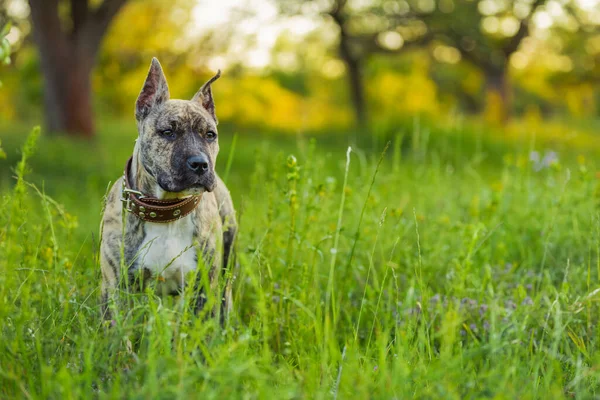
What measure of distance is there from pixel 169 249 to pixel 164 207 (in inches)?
8.3

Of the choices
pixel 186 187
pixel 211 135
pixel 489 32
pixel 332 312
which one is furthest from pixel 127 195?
pixel 489 32

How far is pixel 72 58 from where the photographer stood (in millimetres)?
12086

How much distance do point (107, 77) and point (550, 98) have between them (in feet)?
80.1

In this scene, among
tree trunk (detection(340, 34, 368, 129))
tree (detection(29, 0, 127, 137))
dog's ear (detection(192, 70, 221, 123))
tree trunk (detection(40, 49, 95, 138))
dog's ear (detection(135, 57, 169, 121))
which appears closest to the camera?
dog's ear (detection(135, 57, 169, 121))

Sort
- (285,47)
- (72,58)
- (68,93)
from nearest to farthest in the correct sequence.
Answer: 1. (72,58)
2. (68,93)
3. (285,47)

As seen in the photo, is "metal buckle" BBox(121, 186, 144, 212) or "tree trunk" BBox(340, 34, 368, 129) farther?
"tree trunk" BBox(340, 34, 368, 129)

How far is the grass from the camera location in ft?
7.47

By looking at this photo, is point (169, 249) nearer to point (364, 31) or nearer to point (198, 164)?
point (198, 164)

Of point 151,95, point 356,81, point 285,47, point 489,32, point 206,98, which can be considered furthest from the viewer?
point 285,47

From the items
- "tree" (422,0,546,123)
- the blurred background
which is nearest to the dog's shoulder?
the blurred background

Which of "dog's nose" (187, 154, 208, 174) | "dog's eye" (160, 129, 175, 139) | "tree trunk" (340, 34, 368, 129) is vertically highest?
"dog's eye" (160, 129, 175, 139)

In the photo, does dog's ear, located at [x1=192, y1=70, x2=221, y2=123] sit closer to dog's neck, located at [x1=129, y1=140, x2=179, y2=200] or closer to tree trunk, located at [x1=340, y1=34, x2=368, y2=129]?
dog's neck, located at [x1=129, y1=140, x2=179, y2=200]

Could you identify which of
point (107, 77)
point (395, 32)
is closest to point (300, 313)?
point (395, 32)

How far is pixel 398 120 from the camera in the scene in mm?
12750
